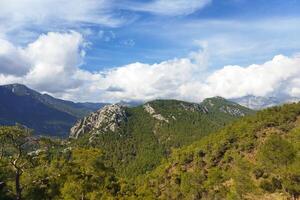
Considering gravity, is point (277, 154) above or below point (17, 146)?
below

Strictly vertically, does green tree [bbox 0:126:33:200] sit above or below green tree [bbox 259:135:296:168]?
above

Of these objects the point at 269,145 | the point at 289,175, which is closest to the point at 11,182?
the point at 289,175

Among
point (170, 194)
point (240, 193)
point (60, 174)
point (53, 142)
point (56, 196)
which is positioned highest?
point (53, 142)

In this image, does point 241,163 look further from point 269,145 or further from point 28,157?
point 28,157

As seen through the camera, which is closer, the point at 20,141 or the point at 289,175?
the point at 20,141

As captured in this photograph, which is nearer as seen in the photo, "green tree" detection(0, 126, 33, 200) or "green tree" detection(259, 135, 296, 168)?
"green tree" detection(0, 126, 33, 200)

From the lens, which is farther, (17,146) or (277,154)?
(277,154)

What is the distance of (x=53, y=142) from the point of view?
196ft

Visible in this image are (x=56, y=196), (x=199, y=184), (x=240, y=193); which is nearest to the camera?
(x=56, y=196)

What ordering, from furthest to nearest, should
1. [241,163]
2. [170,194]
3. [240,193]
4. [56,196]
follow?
[170,194], [241,163], [240,193], [56,196]

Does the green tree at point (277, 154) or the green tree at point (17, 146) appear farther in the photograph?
the green tree at point (277, 154)

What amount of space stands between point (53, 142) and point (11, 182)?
26.9 meters

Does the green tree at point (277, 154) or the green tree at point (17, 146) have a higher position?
the green tree at point (17, 146)

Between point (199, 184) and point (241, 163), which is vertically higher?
point (241, 163)
